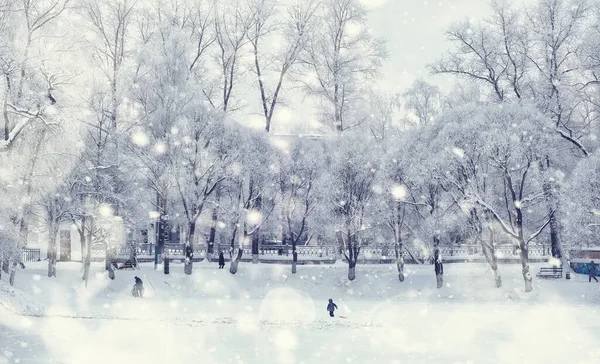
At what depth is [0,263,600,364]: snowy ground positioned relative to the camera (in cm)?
1762

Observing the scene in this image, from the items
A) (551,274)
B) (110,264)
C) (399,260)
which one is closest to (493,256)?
(551,274)

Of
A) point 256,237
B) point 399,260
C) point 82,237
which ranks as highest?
point 82,237

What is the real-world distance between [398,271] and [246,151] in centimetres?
1228

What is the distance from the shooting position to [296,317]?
2631cm

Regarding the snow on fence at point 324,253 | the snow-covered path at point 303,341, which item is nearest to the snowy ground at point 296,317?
the snow-covered path at point 303,341

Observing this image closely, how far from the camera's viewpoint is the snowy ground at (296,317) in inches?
694

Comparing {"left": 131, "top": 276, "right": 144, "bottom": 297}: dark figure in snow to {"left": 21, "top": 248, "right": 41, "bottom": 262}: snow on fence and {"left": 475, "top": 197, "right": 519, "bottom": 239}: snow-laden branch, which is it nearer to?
{"left": 21, "top": 248, "right": 41, "bottom": 262}: snow on fence

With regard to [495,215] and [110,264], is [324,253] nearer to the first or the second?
[495,215]

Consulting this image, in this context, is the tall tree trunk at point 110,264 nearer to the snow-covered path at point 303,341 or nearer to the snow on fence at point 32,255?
the snow on fence at point 32,255

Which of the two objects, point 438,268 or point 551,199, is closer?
point 551,199

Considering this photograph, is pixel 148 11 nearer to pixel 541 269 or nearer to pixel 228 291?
pixel 228 291

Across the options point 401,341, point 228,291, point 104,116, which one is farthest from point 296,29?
point 401,341

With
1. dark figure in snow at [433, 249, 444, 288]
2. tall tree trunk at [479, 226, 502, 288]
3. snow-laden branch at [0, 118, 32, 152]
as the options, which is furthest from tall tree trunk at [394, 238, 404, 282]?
snow-laden branch at [0, 118, 32, 152]

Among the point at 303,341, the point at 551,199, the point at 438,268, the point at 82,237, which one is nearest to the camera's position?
the point at 303,341
